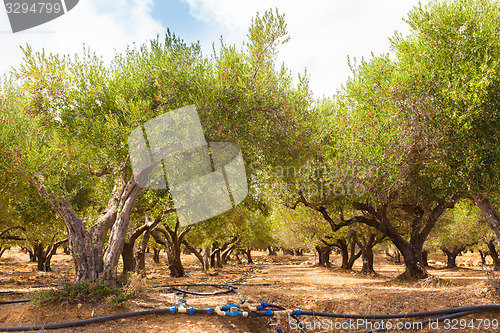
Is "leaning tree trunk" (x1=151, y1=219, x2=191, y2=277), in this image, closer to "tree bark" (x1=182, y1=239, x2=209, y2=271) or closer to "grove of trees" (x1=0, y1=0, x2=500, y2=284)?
"tree bark" (x1=182, y1=239, x2=209, y2=271)

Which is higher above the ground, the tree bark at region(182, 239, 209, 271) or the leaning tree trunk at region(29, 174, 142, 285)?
the leaning tree trunk at region(29, 174, 142, 285)

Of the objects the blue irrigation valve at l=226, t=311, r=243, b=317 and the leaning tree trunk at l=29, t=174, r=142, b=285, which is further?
the leaning tree trunk at l=29, t=174, r=142, b=285

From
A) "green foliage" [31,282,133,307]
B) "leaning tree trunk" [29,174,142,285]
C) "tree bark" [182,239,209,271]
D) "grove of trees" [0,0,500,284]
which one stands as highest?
"grove of trees" [0,0,500,284]

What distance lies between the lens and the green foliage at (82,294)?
10477 mm

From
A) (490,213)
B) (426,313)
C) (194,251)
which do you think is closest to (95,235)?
(426,313)

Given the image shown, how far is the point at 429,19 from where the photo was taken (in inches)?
507

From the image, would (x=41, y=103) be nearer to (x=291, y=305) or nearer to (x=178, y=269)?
(x=291, y=305)

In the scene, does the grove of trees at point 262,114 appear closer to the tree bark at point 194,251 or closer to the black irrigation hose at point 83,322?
the black irrigation hose at point 83,322

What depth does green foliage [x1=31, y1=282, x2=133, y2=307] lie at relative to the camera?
10.5 meters

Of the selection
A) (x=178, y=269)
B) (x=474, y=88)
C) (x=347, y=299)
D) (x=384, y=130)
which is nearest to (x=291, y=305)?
(x=347, y=299)

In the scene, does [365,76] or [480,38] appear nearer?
[480,38]

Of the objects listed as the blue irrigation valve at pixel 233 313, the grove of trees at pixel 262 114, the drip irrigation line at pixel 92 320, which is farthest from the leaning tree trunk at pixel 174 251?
the blue irrigation valve at pixel 233 313

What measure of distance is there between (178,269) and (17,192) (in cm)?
1439

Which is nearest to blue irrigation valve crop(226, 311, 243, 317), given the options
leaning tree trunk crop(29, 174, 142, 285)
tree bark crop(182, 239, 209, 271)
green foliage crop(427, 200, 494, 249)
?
leaning tree trunk crop(29, 174, 142, 285)
